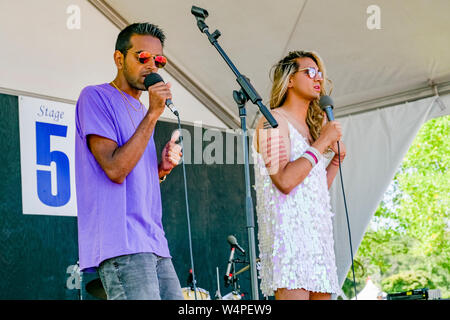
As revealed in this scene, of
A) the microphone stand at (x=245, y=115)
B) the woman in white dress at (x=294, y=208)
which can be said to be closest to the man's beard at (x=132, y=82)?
the microphone stand at (x=245, y=115)

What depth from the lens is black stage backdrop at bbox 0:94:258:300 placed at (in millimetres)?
4449

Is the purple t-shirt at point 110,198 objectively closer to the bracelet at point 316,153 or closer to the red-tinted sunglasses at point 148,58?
the red-tinted sunglasses at point 148,58

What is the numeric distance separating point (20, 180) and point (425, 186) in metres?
13.7

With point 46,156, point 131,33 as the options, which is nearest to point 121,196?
point 131,33

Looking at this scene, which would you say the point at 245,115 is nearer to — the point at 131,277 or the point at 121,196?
the point at 121,196

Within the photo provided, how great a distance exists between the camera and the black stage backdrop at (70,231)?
4.45 m

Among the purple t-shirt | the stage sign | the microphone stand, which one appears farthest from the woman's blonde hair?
the stage sign

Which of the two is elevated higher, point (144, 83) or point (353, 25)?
point (353, 25)

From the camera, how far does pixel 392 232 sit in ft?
56.4

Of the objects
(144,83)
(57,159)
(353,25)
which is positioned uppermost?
(353,25)

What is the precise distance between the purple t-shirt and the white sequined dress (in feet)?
1.88

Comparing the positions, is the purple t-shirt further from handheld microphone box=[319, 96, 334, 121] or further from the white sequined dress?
handheld microphone box=[319, 96, 334, 121]
